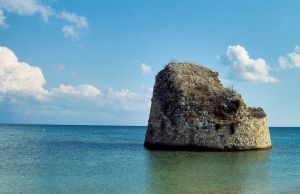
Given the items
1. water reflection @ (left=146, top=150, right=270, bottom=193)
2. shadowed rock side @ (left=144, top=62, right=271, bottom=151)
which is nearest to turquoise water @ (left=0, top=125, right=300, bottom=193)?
water reflection @ (left=146, top=150, right=270, bottom=193)

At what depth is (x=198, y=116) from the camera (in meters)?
44.3

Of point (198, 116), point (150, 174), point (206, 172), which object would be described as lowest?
point (150, 174)

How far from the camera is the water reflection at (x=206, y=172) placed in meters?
22.8

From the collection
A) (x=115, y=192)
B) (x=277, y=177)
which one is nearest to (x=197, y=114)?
(x=277, y=177)

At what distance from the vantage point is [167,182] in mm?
24438

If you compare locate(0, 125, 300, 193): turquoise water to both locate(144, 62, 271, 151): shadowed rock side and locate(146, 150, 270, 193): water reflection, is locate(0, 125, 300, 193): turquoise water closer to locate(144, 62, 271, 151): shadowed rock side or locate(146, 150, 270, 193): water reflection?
locate(146, 150, 270, 193): water reflection

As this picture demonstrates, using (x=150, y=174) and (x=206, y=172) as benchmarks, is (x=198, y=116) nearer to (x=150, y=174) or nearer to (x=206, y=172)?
(x=206, y=172)

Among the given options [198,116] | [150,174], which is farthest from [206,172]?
[198,116]

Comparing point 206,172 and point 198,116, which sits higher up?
point 198,116

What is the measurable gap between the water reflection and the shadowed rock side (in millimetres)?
2761

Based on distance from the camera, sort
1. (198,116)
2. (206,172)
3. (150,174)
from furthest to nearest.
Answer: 1. (198,116)
2. (206,172)
3. (150,174)

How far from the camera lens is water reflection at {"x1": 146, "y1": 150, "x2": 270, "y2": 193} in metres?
22.8

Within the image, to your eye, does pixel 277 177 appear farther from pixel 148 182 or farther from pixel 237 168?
pixel 148 182

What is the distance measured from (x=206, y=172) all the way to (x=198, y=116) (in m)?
16.0
